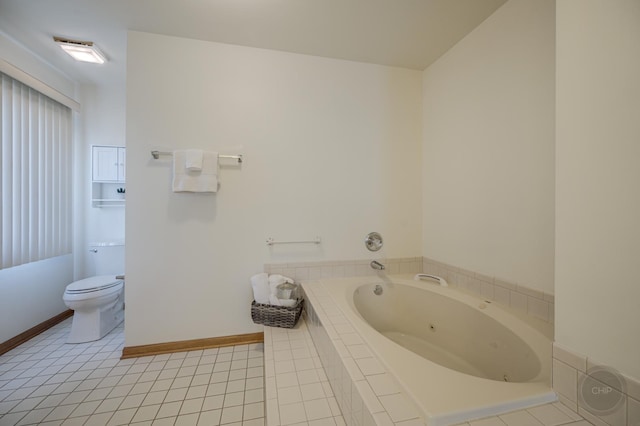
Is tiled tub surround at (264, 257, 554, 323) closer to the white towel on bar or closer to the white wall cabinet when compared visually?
the white towel on bar

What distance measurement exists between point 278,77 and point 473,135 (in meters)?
1.56

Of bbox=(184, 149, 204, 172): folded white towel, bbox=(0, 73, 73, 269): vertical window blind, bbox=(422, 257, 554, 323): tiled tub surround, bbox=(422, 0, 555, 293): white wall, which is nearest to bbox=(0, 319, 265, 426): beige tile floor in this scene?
bbox=(0, 73, 73, 269): vertical window blind

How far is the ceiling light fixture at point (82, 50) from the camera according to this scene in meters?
1.83

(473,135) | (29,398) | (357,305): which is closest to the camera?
(29,398)

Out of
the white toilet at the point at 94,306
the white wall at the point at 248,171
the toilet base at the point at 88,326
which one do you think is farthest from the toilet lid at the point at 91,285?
the white wall at the point at 248,171

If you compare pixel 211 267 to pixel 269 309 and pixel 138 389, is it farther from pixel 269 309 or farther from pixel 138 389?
pixel 138 389

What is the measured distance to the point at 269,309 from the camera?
5.63 feet

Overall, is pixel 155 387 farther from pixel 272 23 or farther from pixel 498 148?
pixel 498 148

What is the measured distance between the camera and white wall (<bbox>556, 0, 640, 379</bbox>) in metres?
0.65

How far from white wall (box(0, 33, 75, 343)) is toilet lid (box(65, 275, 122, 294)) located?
41cm

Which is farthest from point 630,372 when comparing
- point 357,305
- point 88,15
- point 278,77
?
point 88,15

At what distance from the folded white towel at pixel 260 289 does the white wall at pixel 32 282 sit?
6.39 feet

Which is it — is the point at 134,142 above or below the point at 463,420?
above

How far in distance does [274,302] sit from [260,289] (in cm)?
14
